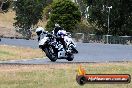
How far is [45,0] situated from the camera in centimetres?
10769

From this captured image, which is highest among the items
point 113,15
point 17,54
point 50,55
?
point 113,15

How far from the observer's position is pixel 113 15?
73.4m

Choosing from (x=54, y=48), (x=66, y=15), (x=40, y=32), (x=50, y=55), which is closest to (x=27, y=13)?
(x=66, y=15)

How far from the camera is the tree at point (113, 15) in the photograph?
73250 millimetres

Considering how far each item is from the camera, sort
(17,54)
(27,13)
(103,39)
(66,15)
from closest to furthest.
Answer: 1. (17,54)
2. (103,39)
3. (66,15)
4. (27,13)

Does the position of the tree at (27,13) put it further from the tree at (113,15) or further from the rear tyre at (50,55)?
the rear tyre at (50,55)

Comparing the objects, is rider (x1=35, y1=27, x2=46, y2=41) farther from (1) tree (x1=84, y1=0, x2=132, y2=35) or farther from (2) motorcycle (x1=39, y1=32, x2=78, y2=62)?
(1) tree (x1=84, y1=0, x2=132, y2=35)

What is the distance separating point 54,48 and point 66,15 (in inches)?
2109

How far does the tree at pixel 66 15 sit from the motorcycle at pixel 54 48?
51.5 m

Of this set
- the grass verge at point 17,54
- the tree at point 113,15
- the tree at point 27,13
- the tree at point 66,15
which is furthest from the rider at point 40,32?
the tree at point 27,13

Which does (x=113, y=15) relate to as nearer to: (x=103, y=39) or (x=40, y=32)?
(x=103, y=39)

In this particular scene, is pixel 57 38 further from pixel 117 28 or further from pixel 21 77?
pixel 117 28

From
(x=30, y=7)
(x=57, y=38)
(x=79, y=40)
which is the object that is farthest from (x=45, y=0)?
(x=57, y=38)

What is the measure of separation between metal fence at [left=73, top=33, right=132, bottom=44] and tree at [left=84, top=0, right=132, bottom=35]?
902 cm
